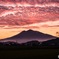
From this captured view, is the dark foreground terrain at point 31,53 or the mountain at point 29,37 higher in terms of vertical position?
the mountain at point 29,37

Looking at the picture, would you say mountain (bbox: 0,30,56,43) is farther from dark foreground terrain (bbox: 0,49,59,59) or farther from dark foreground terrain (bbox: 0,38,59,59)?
dark foreground terrain (bbox: 0,49,59,59)

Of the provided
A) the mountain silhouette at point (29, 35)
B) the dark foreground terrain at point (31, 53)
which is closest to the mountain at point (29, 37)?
the mountain silhouette at point (29, 35)

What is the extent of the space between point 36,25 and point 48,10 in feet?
1.04

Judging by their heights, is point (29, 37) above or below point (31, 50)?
above

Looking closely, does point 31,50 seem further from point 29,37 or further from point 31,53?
point 29,37

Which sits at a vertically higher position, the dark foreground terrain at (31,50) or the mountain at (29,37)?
the mountain at (29,37)

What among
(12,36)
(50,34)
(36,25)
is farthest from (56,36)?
(12,36)

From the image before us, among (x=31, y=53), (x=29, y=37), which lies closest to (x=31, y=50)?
(x=31, y=53)

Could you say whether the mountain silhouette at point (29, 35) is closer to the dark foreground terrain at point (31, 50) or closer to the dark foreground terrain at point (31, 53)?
the dark foreground terrain at point (31, 50)

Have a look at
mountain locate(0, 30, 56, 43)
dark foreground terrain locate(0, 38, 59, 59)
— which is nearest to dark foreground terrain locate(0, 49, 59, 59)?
dark foreground terrain locate(0, 38, 59, 59)

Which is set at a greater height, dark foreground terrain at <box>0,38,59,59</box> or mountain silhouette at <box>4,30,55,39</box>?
mountain silhouette at <box>4,30,55,39</box>

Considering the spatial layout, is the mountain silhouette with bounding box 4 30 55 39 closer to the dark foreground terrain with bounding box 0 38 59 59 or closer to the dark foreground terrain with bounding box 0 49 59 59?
the dark foreground terrain with bounding box 0 38 59 59

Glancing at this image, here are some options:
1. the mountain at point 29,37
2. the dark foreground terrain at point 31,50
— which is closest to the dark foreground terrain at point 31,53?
the dark foreground terrain at point 31,50

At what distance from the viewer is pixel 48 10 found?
421 cm
